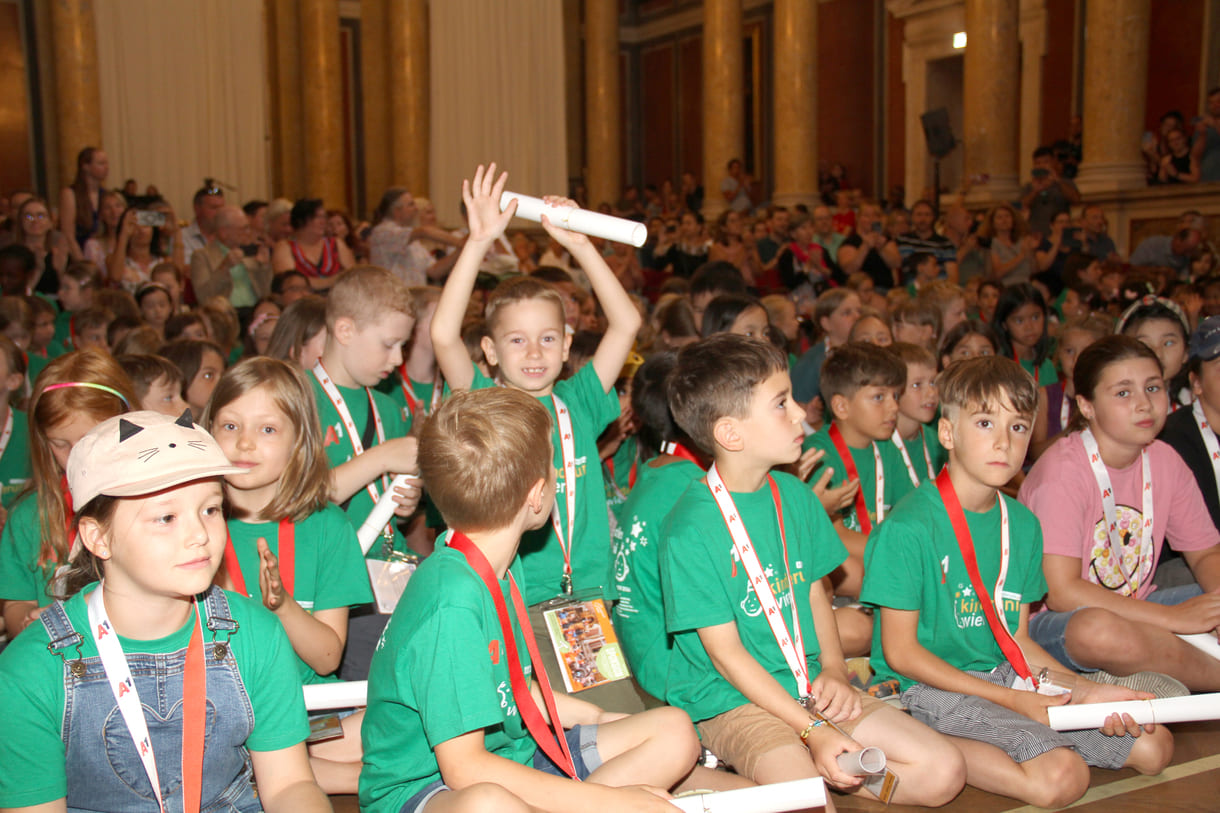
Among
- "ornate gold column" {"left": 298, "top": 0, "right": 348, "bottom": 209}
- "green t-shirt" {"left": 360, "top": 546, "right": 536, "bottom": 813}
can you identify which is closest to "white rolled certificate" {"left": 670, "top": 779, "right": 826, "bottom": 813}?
"green t-shirt" {"left": 360, "top": 546, "right": 536, "bottom": 813}

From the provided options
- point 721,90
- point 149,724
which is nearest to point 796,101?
point 721,90

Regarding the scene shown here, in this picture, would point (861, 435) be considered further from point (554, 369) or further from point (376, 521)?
point (376, 521)

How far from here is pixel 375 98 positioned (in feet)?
56.5

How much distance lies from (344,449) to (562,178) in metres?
12.2

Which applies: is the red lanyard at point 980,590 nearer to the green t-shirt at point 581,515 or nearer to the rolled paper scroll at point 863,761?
the rolled paper scroll at point 863,761

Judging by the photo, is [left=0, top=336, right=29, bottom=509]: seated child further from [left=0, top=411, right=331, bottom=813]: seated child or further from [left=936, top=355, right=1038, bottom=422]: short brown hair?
[left=936, top=355, right=1038, bottom=422]: short brown hair

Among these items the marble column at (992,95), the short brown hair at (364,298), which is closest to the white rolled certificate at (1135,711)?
the short brown hair at (364,298)

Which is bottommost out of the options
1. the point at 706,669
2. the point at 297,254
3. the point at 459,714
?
the point at 706,669

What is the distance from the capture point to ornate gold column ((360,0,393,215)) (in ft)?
55.9

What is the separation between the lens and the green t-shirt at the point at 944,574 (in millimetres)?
2961

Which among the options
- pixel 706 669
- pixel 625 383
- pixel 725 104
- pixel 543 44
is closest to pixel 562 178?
pixel 543 44

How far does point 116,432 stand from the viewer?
1.95 metres

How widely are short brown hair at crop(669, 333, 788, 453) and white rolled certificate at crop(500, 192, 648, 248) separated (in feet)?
1.25

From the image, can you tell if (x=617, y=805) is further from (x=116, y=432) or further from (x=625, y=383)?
(x=625, y=383)
